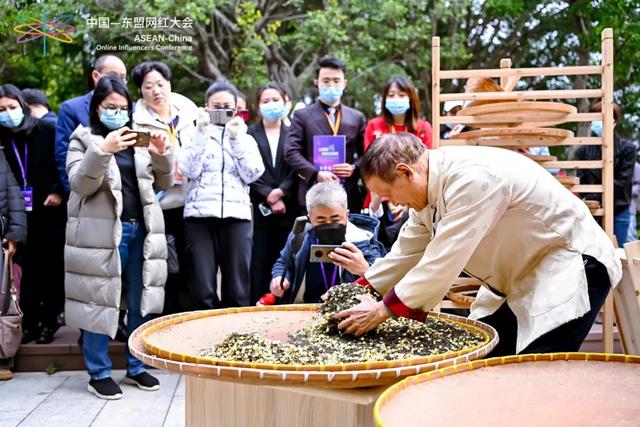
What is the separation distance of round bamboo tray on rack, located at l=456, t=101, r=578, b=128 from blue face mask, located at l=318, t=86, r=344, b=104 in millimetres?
1055

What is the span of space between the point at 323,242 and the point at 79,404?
5.30 feet

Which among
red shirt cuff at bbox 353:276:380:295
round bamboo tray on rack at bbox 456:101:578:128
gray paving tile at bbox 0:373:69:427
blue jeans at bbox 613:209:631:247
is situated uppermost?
round bamboo tray on rack at bbox 456:101:578:128

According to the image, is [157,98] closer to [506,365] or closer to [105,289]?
[105,289]

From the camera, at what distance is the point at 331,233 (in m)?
3.58

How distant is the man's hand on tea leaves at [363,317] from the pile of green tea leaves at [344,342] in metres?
0.04

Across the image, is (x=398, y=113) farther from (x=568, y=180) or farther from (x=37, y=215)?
(x=37, y=215)

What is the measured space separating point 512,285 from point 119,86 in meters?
2.49

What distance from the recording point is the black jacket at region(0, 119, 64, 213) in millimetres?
4742

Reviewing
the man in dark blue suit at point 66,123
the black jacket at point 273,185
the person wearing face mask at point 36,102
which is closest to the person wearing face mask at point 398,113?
the black jacket at point 273,185

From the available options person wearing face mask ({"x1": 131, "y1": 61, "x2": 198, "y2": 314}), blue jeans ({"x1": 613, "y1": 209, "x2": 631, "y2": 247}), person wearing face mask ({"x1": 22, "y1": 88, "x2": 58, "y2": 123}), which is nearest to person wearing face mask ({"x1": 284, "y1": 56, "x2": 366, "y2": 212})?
person wearing face mask ({"x1": 131, "y1": 61, "x2": 198, "y2": 314})

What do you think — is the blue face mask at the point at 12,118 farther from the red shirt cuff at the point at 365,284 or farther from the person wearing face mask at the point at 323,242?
the red shirt cuff at the point at 365,284

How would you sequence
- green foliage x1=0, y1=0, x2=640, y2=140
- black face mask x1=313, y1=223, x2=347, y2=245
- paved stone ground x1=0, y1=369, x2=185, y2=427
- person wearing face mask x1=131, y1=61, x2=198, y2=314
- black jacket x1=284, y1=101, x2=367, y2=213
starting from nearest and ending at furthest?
black face mask x1=313, y1=223, x2=347, y2=245
paved stone ground x1=0, y1=369, x2=185, y2=427
person wearing face mask x1=131, y1=61, x2=198, y2=314
black jacket x1=284, y1=101, x2=367, y2=213
green foliage x1=0, y1=0, x2=640, y2=140

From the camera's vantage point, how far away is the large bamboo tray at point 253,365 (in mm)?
1895

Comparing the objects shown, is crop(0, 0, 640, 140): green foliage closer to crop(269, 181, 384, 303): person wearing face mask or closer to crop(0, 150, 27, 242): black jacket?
crop(0, 150, 27, 242): black jacket
